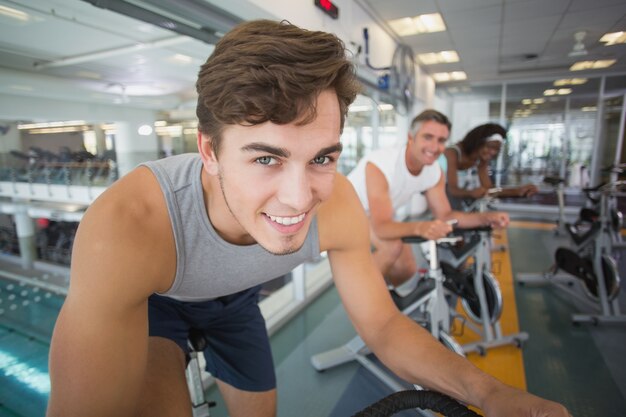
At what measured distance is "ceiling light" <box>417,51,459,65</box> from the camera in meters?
5.48

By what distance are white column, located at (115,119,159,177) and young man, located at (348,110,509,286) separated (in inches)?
50.1

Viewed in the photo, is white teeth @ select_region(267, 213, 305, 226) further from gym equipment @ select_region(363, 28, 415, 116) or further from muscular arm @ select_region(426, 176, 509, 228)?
gym equipment @ select_region(363, 28, 415, 116)

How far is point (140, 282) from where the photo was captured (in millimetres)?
739

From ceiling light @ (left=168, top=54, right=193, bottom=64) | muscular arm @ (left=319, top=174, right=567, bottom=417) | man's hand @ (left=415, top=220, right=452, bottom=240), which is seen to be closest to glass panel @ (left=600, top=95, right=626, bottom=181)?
man's hand @ (left=415, top=220, right=452, bottom=240)

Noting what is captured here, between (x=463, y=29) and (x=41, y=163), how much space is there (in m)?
4.57

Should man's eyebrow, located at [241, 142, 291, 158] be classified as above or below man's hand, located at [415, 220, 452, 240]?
above

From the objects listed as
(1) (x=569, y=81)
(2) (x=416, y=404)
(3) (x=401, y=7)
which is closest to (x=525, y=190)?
(3) (x=401, y=7)

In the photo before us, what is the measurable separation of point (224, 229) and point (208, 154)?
213mm

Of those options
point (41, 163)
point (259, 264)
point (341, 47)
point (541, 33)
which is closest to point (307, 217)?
point (259, 264)

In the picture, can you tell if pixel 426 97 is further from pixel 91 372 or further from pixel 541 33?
pixel 91 372

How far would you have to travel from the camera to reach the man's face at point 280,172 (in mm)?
689

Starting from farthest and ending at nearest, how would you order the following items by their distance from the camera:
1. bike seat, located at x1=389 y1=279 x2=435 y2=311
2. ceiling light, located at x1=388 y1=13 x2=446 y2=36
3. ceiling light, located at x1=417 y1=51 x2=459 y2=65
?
1. ceiling light, located at x1=417 y1=51 x2=459 y2=65
2. ceiling light, located at x1=388 y1=13 x2=446 y2=36
3. bike seat, located at x1=389 y1=279 x2=435 y2=311

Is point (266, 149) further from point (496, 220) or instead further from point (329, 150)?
point (496, 220)

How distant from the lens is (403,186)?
2383 millimetres
